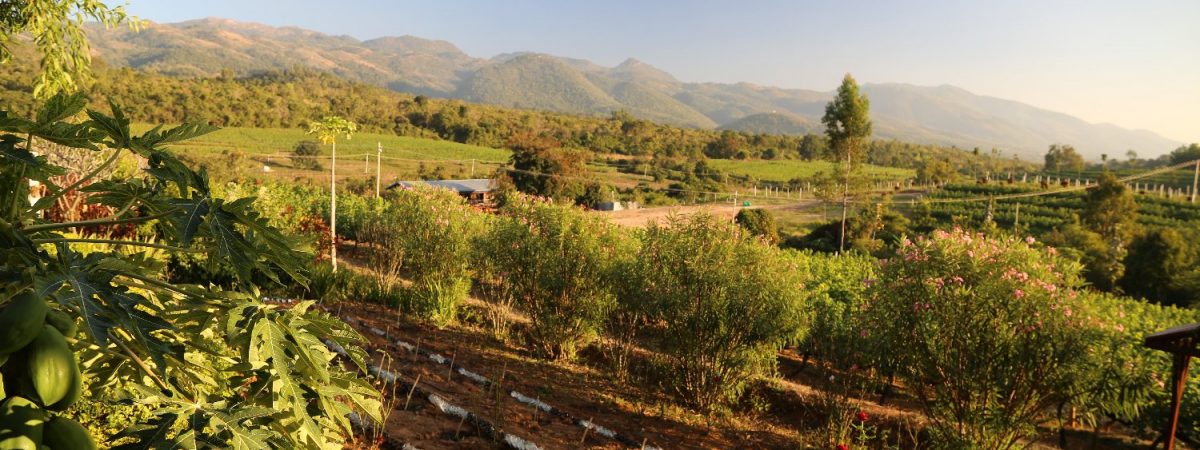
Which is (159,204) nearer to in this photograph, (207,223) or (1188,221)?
(207,223)

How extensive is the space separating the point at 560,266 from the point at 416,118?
3199 inches

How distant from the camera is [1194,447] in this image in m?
7.32

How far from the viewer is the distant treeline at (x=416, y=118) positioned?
63.4m

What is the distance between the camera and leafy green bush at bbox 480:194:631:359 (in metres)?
9.30

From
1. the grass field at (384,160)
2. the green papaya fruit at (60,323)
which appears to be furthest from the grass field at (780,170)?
the green papaya fruit at (60,323)

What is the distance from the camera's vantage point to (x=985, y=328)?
20.0 feet

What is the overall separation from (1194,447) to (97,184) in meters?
10.4

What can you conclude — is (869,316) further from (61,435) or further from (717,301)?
(61,435)

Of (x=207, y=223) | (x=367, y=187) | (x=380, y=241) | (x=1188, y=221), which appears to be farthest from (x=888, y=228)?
(x=207, y=223)

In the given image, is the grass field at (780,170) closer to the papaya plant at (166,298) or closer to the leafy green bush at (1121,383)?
the leafy green bush at (1121,383)

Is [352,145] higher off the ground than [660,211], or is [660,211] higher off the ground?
[352,145]

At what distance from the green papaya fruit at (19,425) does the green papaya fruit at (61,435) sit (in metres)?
0.02

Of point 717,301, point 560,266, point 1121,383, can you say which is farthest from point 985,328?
point 560,266

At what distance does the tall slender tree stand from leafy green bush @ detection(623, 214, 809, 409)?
2364 cm
